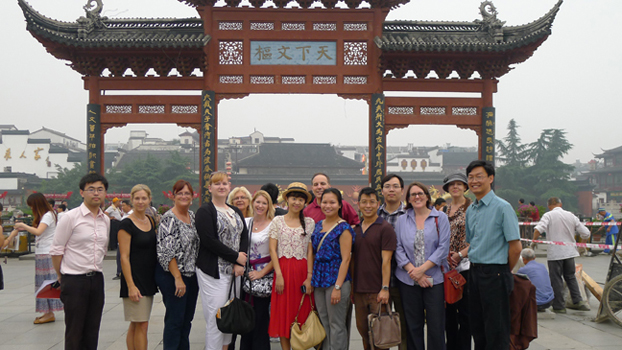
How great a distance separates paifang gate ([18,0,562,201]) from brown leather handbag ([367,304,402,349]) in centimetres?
600

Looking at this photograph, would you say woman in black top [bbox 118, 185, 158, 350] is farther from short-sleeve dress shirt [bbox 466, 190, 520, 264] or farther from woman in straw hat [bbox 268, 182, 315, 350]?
short-sleeve dress shirt [bbox 466, 190, 520, 264]

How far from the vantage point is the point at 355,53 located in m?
9.96

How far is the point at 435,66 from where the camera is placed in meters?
9.98

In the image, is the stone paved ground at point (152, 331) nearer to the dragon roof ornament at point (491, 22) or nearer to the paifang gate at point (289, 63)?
the paifang gate at point (289, 63)

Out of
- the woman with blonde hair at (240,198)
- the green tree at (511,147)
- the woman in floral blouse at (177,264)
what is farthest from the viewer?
the green tree at (511,147)

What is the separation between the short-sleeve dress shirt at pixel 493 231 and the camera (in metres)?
3.46

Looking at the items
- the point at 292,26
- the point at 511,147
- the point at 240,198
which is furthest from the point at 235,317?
the point at 511,147

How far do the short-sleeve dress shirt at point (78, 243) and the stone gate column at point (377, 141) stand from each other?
21.9 feet

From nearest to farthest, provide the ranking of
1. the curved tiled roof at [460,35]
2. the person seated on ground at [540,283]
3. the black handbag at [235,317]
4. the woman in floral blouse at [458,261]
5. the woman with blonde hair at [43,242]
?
the black handbag at [235,317], the woman in floral blouse at [458,261], the woman with blonde hair at [43,242], the person seated on ground at [540,283], the curved tiled roof at [460,35]

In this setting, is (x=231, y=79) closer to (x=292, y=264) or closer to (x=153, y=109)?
(x=153, y=109)

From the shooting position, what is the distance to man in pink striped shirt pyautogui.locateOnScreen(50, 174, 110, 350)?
11.4ft

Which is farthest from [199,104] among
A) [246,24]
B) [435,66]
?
[435,66]

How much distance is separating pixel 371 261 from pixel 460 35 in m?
7.81

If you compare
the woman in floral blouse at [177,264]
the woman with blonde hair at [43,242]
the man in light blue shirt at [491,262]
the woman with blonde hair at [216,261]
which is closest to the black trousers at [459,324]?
the man in light blue shirt at [491,262]
